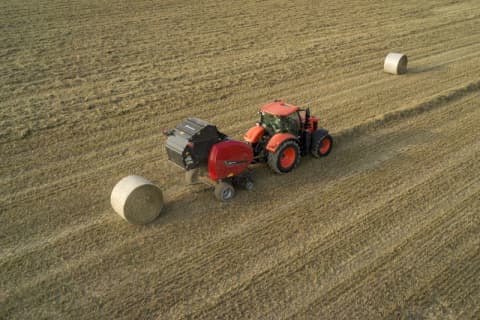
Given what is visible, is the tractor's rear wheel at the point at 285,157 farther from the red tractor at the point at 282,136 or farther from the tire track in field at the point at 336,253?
the tire track in field at the point at 336,253

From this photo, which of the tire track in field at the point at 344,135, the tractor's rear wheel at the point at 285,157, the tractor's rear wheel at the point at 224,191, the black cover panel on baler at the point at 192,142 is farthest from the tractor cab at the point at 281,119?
the tire track in field at the point at 344,135

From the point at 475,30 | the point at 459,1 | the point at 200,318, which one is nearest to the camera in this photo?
the point at 200,318

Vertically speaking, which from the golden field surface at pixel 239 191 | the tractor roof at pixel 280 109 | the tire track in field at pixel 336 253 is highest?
the tractor roof at pixel 280 109

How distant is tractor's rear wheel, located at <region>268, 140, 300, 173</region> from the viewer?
884cm

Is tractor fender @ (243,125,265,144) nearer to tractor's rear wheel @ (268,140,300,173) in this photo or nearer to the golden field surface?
tractor's rear wheel @ (268,140,300,173)

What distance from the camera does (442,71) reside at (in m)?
15.7

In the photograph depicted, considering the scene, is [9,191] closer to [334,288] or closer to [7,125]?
[7,125]

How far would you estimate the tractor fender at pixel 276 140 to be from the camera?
870 centimetres

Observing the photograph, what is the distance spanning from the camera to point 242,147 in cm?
837

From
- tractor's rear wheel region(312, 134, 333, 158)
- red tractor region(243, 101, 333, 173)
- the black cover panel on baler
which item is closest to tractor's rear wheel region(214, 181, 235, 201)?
the black cover panel on baler

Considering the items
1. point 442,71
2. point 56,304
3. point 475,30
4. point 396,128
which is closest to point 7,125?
point 56,304

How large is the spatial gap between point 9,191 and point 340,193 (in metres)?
7.02

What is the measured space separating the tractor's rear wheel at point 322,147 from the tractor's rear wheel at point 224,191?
2.40m

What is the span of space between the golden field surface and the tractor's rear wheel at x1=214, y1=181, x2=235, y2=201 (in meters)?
0.18
